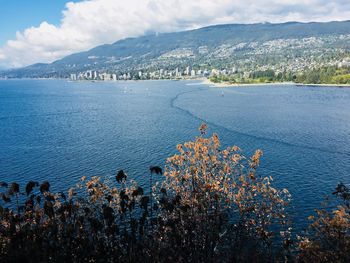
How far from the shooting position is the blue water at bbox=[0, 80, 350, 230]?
31531mm

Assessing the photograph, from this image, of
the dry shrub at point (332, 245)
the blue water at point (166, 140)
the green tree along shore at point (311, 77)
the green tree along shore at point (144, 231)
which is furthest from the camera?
the green tree along shore at point (311, 77)

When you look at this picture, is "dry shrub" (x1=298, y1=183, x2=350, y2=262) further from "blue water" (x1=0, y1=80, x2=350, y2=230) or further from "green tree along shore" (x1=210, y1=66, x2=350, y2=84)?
"green tree along shore" (x1=210, y1=66, x2=350, y2=84)

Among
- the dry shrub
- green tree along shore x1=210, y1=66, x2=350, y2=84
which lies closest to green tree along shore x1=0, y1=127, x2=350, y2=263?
the dry shrub

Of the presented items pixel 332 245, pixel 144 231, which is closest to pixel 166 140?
pixel 144 231

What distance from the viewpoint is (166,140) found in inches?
1764

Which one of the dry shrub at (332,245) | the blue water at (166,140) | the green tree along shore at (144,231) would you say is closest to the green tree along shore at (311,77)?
the blue water at (166,140)

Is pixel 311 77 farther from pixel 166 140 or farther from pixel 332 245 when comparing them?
pixel 332 245

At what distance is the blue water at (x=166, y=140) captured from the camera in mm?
31531

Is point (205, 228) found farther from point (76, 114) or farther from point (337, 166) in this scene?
point (76, 114)

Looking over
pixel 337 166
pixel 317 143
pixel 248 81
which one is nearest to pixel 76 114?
pixel 317 143

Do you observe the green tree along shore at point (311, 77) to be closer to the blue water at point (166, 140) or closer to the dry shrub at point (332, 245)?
the blue water at point (166, 140)

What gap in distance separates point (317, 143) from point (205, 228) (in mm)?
33244

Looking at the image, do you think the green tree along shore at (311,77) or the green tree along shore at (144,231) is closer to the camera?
the green tree along shore at (144,231)

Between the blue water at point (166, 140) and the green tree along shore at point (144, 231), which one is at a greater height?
the green tree along shore at point (144, 231)
